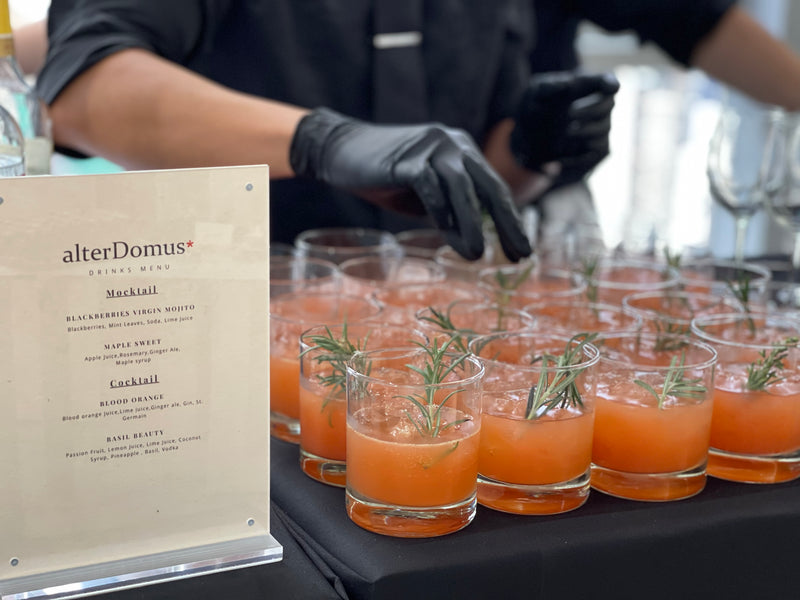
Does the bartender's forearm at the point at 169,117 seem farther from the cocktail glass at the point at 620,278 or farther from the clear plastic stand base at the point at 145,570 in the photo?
the clear plastic stand base at the point at 145,570

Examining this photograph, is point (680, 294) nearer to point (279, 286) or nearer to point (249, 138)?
point (279, 286)

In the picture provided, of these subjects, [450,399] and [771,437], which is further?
[771,437]

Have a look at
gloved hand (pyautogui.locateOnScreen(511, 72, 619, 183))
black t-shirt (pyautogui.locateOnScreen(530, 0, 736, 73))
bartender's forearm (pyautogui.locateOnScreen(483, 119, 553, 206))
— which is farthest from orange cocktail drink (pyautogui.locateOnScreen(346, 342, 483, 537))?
black t-shirt (pyautogui.locateOnScreen(530, 0, 736, 73))

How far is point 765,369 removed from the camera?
0.99 m

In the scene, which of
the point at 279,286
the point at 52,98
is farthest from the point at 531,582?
the point at 52,98

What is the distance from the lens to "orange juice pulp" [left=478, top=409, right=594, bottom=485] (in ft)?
2.91

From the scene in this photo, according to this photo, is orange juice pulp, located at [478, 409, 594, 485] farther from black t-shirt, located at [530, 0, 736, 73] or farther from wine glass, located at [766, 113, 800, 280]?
black t-shirt, located at [530, 0, 736, 73]

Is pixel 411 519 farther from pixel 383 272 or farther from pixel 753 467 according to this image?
pixel 383 272

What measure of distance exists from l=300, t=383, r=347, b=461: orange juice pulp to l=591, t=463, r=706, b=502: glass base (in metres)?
0.29

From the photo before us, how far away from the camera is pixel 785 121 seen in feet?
5.34

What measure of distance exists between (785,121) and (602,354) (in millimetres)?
887

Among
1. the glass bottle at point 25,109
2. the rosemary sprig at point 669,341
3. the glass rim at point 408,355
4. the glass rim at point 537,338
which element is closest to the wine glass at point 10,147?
the glass bottle at point 25,109

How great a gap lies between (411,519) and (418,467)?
0.06 m

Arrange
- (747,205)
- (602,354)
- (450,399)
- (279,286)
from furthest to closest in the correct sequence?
(747,205), (279,286), (602,354), (450,399)
